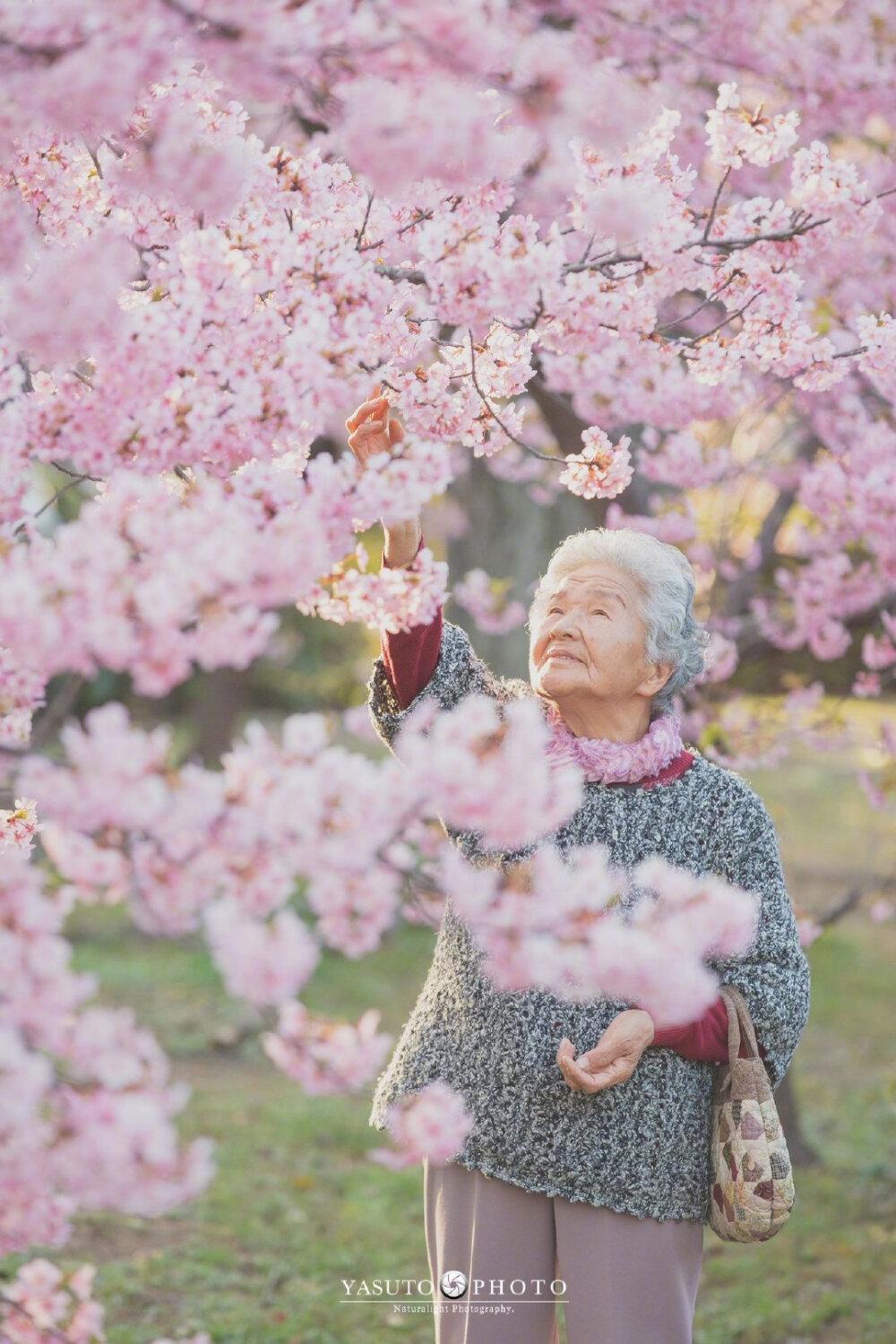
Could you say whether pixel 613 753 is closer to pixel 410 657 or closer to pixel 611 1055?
pixel 410 657

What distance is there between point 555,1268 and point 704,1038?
0.52 metres

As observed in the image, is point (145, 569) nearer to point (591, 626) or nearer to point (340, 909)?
point (340, 909)

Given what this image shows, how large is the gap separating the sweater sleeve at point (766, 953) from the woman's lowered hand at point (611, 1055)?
8.9 inches

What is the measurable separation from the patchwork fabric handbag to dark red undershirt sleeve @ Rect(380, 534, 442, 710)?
78cm

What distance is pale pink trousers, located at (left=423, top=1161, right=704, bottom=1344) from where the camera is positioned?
2.25 metres

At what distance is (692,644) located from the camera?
249 centimetres

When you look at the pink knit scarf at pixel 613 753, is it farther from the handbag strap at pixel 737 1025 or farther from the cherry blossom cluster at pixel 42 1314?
the cherry blossom cluster at pixel 42 1314

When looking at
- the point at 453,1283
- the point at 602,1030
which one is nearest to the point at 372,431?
the point at 602,1030

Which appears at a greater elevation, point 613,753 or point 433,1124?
point 613,753

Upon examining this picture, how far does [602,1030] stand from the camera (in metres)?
2.27

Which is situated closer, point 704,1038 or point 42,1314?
point 42,1314

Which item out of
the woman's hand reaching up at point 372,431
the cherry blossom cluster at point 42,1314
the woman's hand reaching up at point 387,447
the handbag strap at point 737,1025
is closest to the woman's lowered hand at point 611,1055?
the handbag strap at point 737,1025

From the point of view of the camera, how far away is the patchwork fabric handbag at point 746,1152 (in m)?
2.22

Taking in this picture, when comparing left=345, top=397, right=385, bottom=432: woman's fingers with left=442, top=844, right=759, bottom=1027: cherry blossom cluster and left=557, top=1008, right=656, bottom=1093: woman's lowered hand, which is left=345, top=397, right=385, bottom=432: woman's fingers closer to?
left=442, top=844, right=759, bottom=1027: cherry blossom cluster
